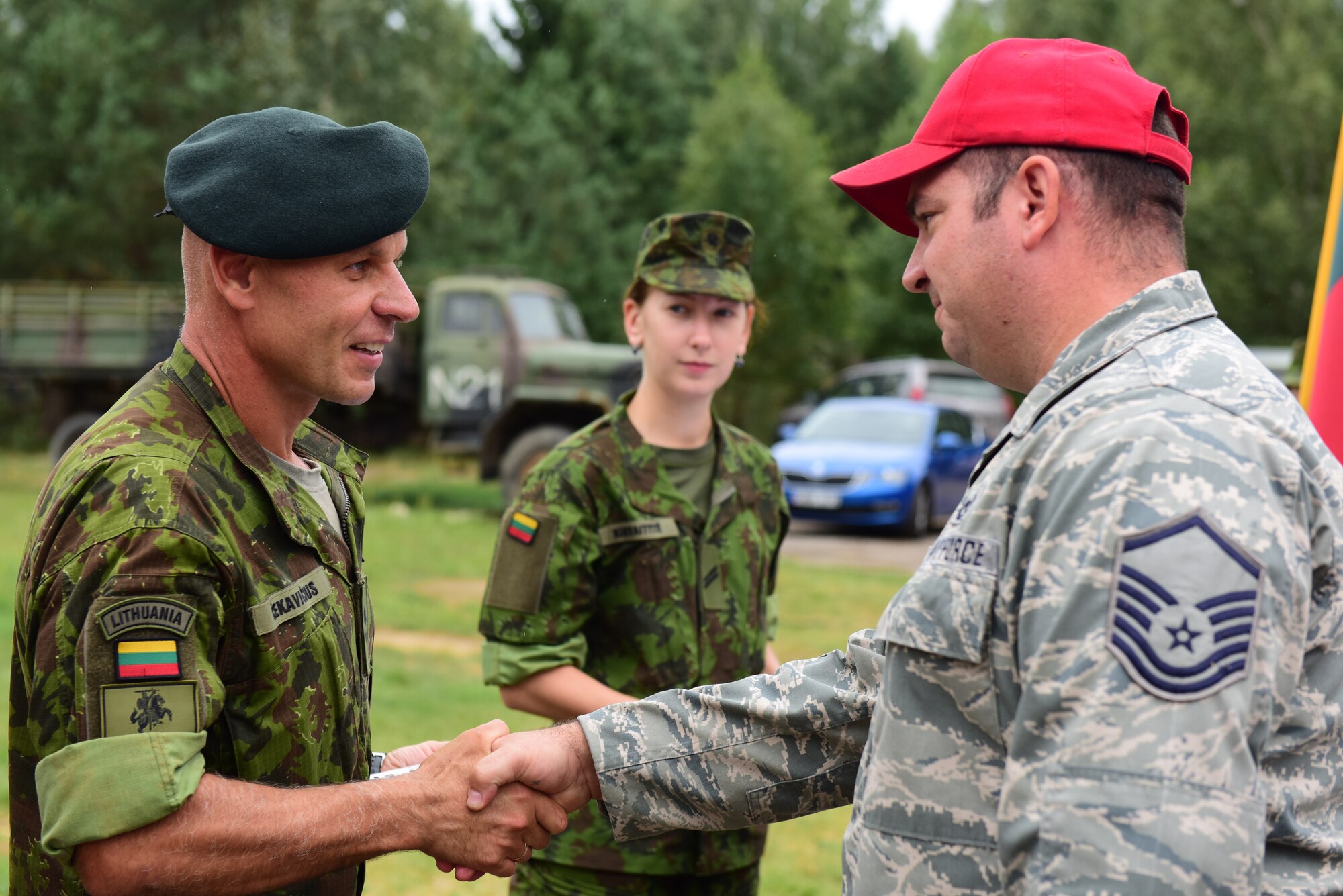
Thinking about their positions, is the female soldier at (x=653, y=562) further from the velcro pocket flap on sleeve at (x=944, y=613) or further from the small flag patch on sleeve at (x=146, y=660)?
the velcro pocket flap on sleeve at (x=944, y=613)

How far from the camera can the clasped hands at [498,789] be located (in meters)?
2.29

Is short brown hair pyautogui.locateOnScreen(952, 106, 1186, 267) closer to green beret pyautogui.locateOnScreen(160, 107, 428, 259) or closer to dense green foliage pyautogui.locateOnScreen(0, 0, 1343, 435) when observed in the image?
green beret pyautogui.locateOnScreen(160, 107, 428, 259)

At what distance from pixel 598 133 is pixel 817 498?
1899 cm

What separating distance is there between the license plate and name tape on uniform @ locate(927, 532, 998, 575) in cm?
1173

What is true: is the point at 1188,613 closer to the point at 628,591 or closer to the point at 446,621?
the point at 628,591

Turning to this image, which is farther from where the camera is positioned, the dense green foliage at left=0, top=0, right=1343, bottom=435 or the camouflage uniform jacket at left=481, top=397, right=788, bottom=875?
the dense green foliage at left=0, top=0, right=1343, bottom=435

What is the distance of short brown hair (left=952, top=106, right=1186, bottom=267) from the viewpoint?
1693mm

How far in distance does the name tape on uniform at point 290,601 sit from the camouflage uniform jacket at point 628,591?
0.98 m

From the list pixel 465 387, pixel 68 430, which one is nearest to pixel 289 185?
Result: pixel 465 387

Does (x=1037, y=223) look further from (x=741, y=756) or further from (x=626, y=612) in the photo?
(x=626, y=612)

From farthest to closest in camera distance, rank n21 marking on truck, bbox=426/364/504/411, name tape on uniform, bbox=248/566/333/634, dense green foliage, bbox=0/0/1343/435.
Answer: dense green foliage, bbox=0/0/1343/435, n21 marking on truck, bbox=426/364/504/411, name tape on uniform, bbox=248/566/333/634

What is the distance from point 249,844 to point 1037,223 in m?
1.46

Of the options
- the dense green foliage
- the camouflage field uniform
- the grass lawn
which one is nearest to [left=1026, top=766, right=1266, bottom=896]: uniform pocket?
the camouflage field uniform

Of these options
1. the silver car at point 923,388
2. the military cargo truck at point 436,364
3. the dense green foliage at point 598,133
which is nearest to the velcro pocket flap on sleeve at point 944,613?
the military cargo truck at point 436,364
